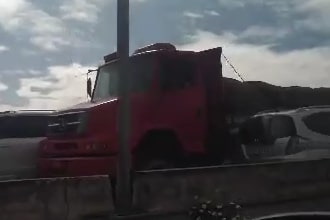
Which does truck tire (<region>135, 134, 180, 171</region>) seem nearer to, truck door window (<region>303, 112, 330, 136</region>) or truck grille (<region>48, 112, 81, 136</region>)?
truck grille (<region>48, 112, 81, 136</region>)

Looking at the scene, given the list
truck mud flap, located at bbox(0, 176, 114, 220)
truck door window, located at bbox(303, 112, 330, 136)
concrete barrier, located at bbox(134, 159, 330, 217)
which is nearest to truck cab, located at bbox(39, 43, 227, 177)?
truck door window, located at bbox(303, 112, 330, 136)

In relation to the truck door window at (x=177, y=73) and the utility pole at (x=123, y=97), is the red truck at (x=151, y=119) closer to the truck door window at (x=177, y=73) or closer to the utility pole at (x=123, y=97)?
the truck door window at (x=177, y=73)

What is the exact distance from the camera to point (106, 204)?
8.64m

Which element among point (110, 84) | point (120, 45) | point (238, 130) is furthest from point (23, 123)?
point (120, 45)

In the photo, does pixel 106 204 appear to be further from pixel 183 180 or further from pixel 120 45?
pixel 120 45

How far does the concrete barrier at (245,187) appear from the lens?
351 inches

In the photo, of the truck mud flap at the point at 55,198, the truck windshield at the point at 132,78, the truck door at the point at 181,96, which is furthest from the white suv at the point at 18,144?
the truck mud flap at the point at 55,198

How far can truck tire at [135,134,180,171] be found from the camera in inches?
474

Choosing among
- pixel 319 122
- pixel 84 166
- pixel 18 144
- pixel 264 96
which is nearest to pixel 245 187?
pixel 84 166

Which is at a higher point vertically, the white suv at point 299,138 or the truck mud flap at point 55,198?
the white suv at point 299,138

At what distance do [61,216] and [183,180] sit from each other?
196cm

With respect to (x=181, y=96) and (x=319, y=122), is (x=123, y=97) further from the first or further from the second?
(x=319, y=122)

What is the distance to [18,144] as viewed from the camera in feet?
44.2

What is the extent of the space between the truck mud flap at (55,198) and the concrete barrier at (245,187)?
1.79 feet
